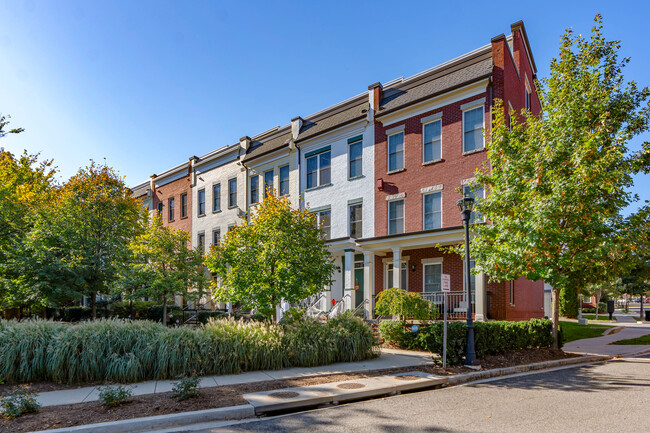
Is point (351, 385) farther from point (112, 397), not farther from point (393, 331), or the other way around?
point (393, 331)

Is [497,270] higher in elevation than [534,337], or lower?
higher

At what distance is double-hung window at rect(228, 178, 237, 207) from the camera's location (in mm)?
28547

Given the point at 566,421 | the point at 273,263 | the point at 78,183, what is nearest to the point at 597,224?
the point at 566,421

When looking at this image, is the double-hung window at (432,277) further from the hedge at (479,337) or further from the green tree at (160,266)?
the green tree at (160,266)

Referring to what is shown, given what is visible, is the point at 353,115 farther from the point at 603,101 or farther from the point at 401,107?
the point at 603,101

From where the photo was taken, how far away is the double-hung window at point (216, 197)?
29.9 m

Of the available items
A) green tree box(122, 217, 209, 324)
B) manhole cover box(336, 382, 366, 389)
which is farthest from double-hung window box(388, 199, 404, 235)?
manhole cover box(336, 382, 366, 389)

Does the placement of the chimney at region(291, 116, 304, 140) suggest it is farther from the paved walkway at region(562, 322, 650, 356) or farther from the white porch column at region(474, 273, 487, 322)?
the paved walkway at region(562, 322, 650, 356)

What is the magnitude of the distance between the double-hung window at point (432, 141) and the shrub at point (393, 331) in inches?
314

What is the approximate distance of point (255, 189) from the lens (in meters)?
27.0

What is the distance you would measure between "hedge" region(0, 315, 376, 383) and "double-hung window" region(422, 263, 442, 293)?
26.8 ft

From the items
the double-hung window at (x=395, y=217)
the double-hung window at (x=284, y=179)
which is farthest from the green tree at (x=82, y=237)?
the double-hung window at (x=395, y=217)

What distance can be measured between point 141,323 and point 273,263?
3.84 m

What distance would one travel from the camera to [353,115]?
2203 cm
